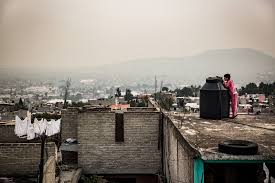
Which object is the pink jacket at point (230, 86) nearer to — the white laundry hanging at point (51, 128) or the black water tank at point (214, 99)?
→ the black water tank at point (214, 99)

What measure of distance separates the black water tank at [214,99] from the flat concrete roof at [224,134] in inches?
11.5

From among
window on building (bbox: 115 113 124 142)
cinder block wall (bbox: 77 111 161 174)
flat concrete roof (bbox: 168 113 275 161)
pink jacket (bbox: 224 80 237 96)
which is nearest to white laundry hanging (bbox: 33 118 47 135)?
cinder block wall (bbox: 77 111 161 174)

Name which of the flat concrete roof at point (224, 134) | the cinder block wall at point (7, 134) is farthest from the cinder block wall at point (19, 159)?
the flat concrete roof at point (224, 134)

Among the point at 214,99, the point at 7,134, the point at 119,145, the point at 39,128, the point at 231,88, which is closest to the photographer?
the point at 214,99

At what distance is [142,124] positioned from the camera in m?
13.7

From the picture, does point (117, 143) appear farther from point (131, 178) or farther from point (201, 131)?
point (201, 131)

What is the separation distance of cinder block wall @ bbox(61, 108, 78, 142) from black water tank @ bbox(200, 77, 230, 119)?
6.18 m

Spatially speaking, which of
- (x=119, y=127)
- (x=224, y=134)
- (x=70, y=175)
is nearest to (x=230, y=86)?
(x=224, y=134)

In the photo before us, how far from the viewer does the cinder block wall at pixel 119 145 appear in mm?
13672

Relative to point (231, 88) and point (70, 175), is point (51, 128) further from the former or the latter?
point (231, 88)

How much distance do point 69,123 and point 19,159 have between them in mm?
2629

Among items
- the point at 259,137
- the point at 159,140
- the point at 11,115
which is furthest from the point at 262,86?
the point at 259,137

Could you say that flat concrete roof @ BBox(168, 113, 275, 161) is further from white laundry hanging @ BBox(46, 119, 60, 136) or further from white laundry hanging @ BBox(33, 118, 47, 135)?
white laundry hanging @ BBox(33, 118, 47, 135)

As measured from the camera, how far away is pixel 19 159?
43.1 ft
